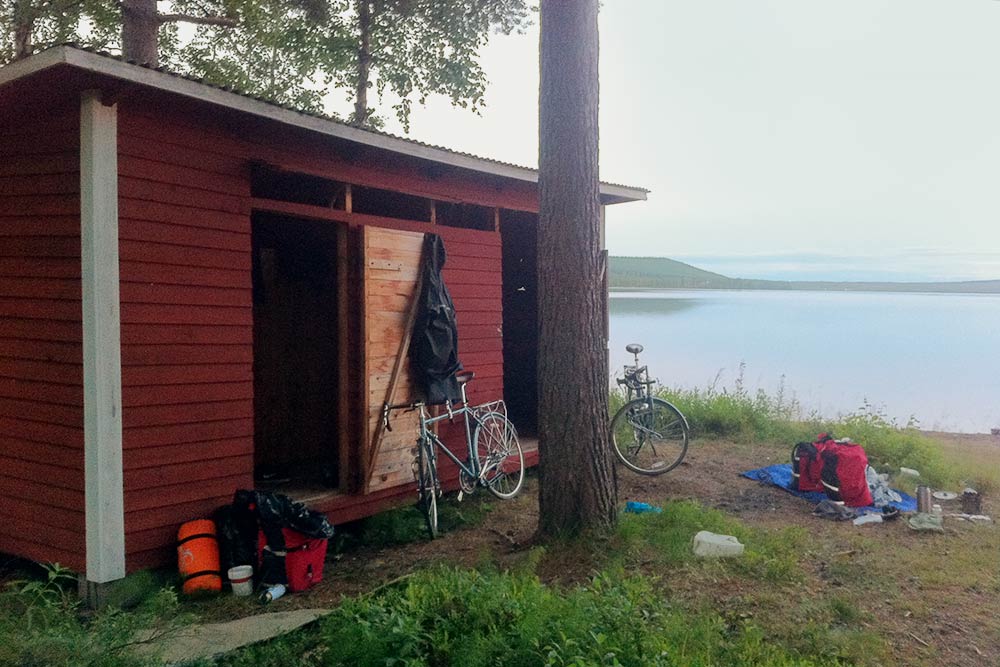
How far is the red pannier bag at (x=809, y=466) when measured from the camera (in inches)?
276

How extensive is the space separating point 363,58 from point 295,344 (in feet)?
25.6

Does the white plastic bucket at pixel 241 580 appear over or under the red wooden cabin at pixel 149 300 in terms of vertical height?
under

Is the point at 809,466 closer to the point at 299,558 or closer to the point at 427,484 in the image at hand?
the point at 427,484

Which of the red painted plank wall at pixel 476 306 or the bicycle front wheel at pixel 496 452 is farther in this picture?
the red painted plank wall at pixel 476 306

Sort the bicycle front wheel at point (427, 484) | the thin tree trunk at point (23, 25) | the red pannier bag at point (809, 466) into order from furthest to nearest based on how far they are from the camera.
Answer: the thin tree trunk at point (23, 25) → the red pannier bag at point (809, 466) → the bicycle front wheel at point (427, 484)

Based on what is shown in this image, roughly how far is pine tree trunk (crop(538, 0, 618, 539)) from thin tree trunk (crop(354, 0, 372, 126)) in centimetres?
950

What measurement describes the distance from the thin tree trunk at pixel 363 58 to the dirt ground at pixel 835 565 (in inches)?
359

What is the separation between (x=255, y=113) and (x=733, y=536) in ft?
13.5

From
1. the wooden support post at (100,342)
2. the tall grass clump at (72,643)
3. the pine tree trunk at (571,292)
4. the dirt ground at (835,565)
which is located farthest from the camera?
the pine tree trunk at (571,292)

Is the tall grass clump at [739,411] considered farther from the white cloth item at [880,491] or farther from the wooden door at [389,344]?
the wooden door at [389,344]

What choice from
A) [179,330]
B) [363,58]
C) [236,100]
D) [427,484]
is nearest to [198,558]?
[179,330]

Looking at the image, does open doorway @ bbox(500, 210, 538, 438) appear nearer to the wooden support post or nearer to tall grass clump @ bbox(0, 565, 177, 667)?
the wooden support post

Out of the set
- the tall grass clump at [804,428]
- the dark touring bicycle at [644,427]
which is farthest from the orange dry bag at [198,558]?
the tall grass clump at [804,428]

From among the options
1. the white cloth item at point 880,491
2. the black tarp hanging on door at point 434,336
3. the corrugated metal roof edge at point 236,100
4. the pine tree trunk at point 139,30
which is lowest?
the white cloth item at point 880,491
